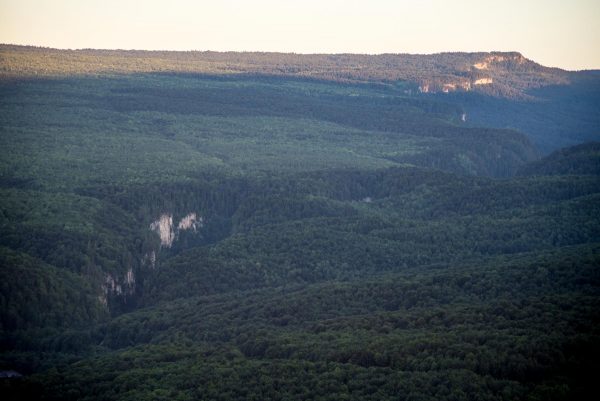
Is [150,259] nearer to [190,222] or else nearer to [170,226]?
[170,226]

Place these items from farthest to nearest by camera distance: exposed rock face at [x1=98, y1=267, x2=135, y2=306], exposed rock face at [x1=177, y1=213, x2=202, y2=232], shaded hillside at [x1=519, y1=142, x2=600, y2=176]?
shaded hillside at [x1=519, y1=142, x2=600, y2=176], exposed rock face at [x1=177, y1=213, x2=202, y2=232], exposed rock face at [x1=98, y1=267, x2=135, y2=306]

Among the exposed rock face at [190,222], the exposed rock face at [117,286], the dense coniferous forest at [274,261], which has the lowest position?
the exposed rock face at [117,286]

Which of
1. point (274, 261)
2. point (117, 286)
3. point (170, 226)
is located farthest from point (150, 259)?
point (274, 261)

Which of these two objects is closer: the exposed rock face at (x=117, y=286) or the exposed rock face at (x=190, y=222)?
the exposed rock face at (x=117, y=286)

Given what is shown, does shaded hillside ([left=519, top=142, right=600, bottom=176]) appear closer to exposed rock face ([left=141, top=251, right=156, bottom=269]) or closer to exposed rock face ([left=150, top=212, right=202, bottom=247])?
exposed rock face ([left=150, top=212, right=202, bottom=247])

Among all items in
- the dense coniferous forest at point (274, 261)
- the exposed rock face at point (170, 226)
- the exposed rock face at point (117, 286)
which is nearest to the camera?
the dense coniferous forest at point (274, 261)

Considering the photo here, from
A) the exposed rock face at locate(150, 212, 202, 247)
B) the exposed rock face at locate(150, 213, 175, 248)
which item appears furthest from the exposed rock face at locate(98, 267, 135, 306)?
the exposed rock face at locate(150, 212, 202, 247)

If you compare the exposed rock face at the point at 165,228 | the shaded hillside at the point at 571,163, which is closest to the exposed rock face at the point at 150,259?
the exposed rock face at the point at 165,228

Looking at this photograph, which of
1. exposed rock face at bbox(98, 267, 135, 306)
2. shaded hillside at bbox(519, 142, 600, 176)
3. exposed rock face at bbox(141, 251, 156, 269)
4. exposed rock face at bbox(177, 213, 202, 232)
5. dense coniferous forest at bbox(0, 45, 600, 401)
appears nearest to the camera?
dense coniferous forest at bbox(0, 45, 600, 401)

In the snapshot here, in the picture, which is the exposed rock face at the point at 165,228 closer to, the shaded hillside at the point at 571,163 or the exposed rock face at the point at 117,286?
the exposed rock face at the point at 117,286
